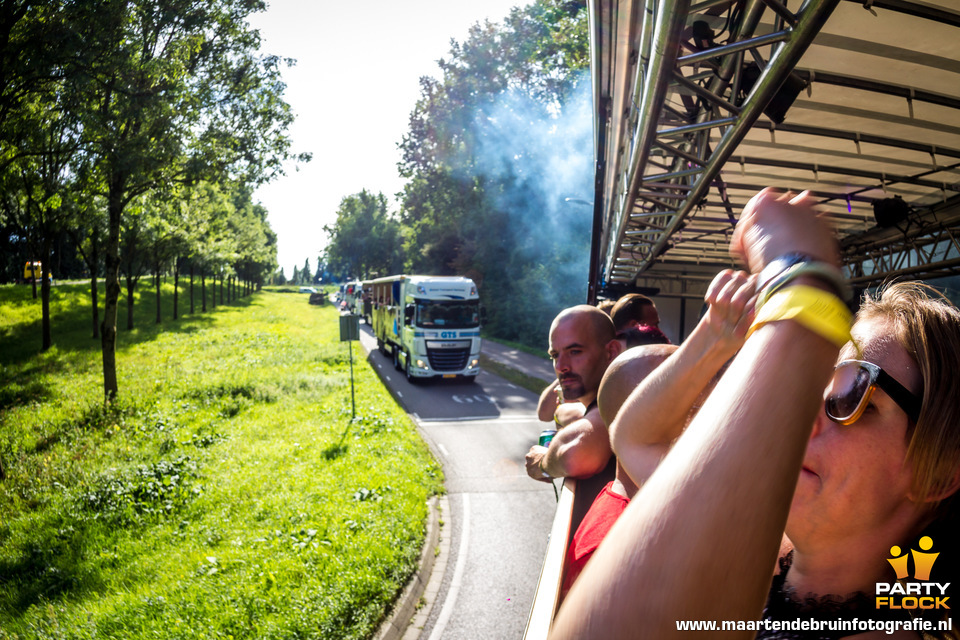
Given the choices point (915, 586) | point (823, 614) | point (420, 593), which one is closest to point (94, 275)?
point (420, 593)

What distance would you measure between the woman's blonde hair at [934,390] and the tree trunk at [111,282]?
12462 millimetres

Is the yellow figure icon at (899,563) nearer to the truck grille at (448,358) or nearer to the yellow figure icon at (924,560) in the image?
the yellow figure icon at (924,560)

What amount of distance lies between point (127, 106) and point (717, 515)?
1044 centimetres

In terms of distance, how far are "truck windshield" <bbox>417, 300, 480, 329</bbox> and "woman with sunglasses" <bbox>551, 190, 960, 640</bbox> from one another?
15883 millimetres

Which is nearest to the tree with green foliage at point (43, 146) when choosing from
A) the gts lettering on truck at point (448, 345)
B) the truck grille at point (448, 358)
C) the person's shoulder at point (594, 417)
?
the person's shoulder at point (594, 417)

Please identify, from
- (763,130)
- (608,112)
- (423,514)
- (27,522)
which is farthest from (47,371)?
(763,130)

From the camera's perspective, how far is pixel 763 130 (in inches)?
179

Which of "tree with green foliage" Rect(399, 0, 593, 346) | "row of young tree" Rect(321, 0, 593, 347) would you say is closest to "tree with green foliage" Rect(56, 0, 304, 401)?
"row of young tree" Rect(321, 0, 593, 347)

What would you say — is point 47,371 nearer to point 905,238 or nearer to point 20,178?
point 20,178

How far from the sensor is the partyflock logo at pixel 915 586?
91cm

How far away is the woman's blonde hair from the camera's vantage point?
2.80ft

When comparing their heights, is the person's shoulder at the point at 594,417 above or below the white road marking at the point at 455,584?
above

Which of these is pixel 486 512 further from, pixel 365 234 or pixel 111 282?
pixel 365 234

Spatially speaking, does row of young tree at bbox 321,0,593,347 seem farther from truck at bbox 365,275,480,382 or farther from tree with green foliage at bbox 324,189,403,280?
tree with green foliage at bbox 324,189,403,280
